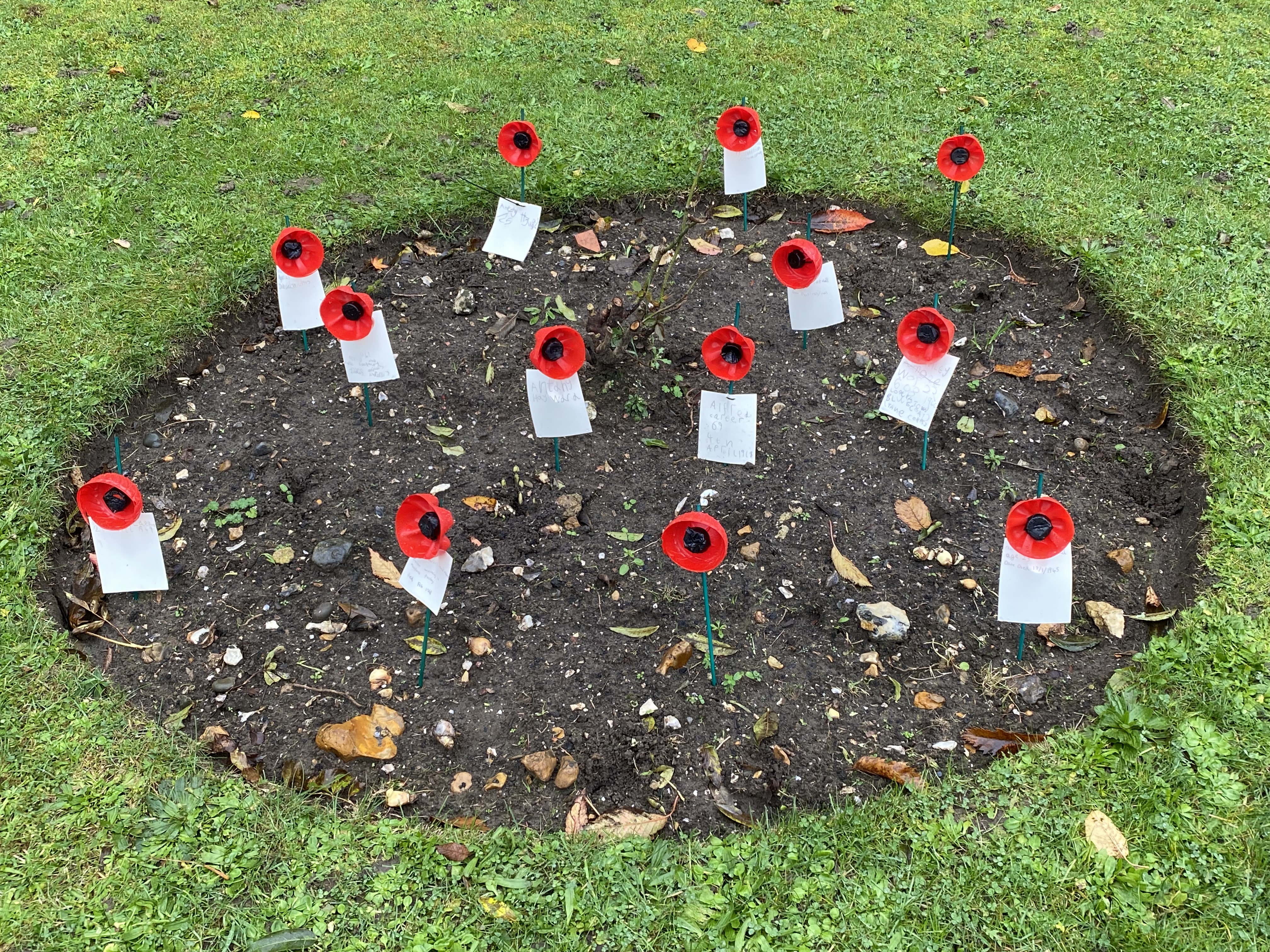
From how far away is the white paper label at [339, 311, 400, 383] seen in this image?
2.96 metres

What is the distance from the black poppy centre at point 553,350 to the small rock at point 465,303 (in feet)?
3.12

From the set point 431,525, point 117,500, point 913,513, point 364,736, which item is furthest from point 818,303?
point 117,500

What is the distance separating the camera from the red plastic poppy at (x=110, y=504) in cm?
242

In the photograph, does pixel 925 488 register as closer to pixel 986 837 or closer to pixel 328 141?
pixel 986 837

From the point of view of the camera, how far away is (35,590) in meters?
2.67

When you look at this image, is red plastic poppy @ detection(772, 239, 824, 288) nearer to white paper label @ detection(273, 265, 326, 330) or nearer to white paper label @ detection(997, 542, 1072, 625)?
white paper label @ detection(997, 542, 1072, 625)

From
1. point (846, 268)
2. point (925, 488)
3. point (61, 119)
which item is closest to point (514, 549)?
point (925, 488)

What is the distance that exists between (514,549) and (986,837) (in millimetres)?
1452

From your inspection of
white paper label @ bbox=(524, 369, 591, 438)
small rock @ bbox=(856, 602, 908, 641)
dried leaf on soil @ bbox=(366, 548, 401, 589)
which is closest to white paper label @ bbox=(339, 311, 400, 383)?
white paper label @ bbox=(524, 369, 591, 438)

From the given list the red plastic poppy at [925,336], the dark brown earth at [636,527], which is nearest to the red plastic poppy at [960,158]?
the dark brown earth at [636,527]

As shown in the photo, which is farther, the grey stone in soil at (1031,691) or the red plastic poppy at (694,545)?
the grey stone in soil at (1031,691)

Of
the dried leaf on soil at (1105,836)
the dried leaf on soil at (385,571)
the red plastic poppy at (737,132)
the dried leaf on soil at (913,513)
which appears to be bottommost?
the dried leaf on soil at (1105,836)

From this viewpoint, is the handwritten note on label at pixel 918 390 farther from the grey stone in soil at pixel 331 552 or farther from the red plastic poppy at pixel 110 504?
the red plastic poppy at pixel 110 504

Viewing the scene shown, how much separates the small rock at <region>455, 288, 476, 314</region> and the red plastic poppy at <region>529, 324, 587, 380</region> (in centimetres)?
92
